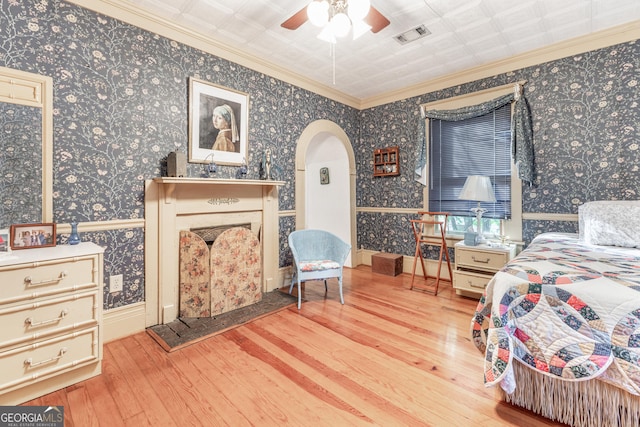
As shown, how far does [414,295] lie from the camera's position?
11.3ft

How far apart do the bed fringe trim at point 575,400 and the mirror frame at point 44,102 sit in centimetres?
329

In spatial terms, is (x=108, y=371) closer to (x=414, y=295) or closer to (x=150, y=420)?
(x=150, y=420)

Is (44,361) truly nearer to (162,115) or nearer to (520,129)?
(162,115)

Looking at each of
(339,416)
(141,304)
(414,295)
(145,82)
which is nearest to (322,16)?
(145,82)

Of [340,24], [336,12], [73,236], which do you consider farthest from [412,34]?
[73,236]

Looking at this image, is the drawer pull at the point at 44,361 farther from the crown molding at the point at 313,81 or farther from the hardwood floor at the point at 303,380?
the crown molding at the point at 313,81

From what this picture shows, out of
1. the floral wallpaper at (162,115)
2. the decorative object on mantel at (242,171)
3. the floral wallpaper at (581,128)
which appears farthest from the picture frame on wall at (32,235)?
the floral wallpaper at (581,128)

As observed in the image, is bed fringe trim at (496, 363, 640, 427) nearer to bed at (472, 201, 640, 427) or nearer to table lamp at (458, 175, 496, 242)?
bed at (472, 201, 640, 427)

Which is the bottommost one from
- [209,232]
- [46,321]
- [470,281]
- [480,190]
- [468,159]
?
[470,281]

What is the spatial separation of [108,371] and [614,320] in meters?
2.95

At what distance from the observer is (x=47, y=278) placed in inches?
67.4

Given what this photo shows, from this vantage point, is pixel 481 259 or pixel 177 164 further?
pixel 481 259

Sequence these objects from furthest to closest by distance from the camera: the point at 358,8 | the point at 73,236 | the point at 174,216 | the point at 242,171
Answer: the point at 242,171, the point at 174,216, the point at 73,236, the point at 358,8

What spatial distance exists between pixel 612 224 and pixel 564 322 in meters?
1.62
